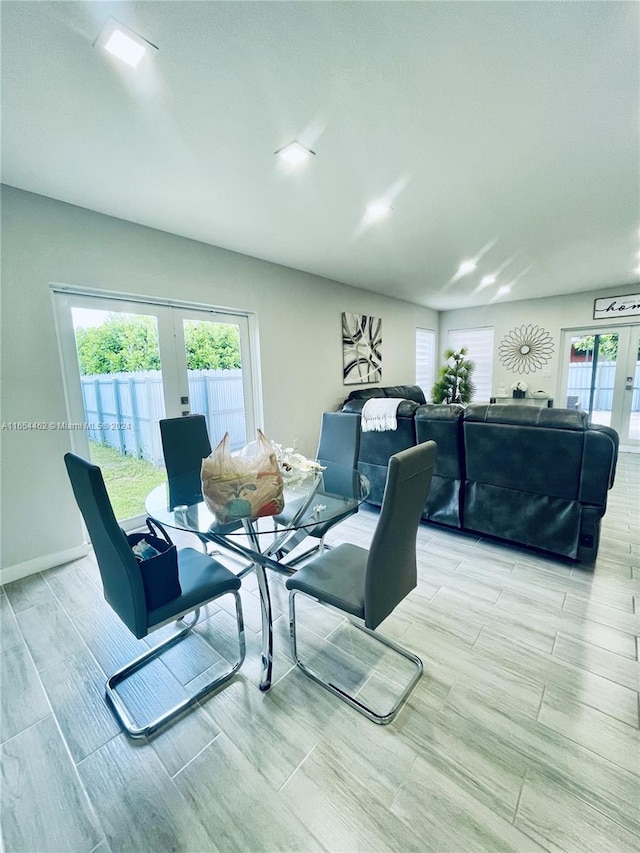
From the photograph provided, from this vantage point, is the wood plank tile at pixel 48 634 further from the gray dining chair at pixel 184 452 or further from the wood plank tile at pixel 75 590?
the gray dining chair at pixel 184 452

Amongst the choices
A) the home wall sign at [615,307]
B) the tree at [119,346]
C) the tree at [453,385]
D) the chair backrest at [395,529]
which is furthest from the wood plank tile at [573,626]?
the home wall sign at [615,307]

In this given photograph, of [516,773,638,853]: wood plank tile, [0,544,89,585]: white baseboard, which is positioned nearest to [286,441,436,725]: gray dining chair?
[516,773,638,853]: wood plank tile

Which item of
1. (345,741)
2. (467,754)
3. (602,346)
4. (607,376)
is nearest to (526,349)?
(602,346)

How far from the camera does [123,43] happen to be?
1308mm

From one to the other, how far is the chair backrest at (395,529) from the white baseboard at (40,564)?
2.46m

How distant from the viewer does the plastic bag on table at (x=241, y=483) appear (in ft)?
4.87

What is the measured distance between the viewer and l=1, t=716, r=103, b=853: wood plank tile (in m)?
1.07

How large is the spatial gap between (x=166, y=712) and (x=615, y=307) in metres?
7.37

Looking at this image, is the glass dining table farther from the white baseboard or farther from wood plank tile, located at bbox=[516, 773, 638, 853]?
the white baseboard

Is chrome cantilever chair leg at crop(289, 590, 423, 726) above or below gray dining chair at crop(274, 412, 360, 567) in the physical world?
below

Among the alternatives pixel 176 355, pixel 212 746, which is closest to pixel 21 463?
pixel 176 355

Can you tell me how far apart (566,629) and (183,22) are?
3146mm

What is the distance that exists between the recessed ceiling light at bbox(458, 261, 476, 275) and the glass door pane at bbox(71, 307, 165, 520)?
139 inches

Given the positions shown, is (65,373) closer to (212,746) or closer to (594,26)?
(212,746)
